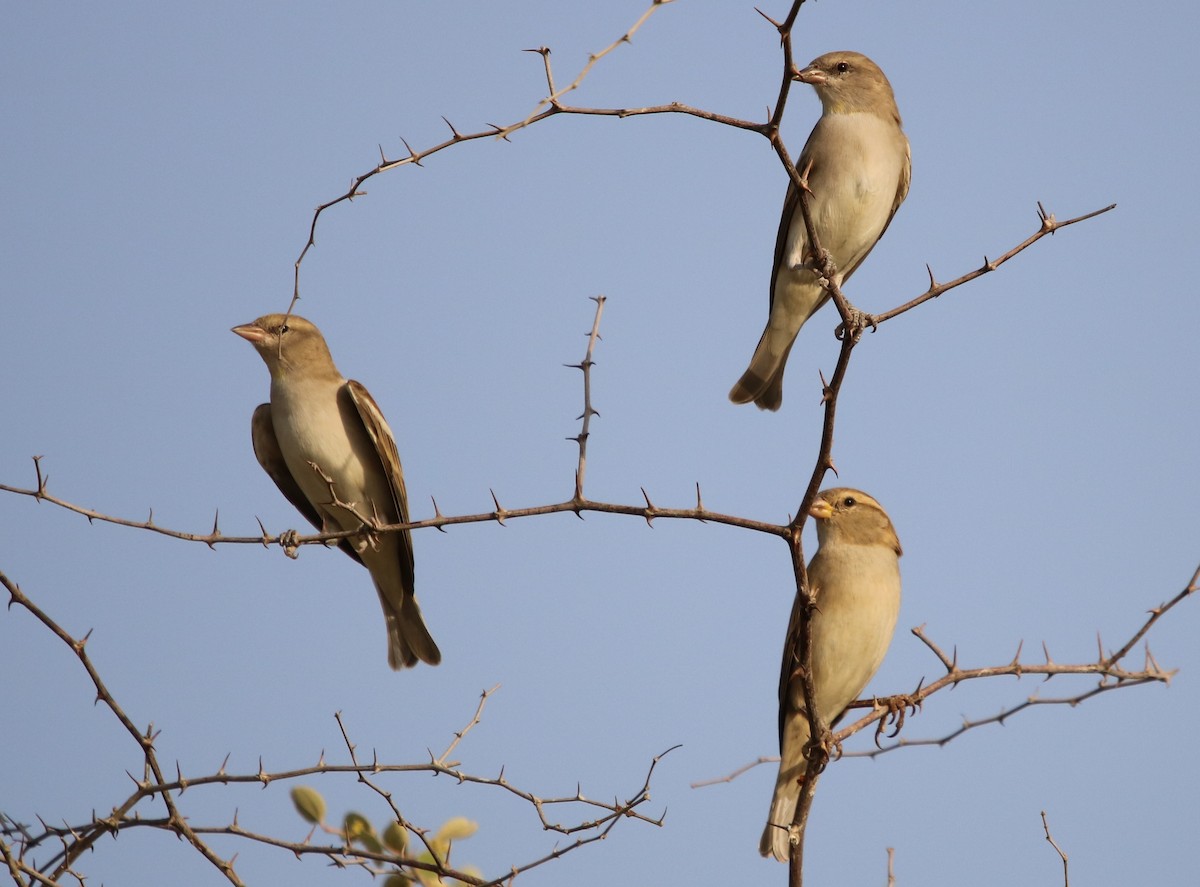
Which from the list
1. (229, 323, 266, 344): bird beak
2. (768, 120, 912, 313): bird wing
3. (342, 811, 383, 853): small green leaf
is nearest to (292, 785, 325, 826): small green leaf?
(342, 811, 383, 853): small green leaf

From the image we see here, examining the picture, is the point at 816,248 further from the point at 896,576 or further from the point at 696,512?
the point at 896,576

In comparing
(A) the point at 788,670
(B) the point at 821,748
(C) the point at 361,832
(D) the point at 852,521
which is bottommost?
(C) the point at 361,832

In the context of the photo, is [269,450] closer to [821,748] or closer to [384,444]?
[384,444]

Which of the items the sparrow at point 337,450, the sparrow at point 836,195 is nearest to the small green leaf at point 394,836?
the sparrow at point 337,450

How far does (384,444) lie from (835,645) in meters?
2.51

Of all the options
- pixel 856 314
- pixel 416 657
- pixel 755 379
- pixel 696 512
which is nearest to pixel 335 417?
pixel 416 657

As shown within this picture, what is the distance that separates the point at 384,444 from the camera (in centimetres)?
667

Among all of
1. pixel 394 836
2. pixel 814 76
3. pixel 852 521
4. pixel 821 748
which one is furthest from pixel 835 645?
pixel 814 76

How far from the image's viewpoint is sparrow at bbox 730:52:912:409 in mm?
6703

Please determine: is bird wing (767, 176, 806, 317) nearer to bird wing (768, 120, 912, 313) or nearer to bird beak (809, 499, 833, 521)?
bird wing (768, 120, 912, 313)

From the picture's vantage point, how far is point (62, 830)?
3887mm

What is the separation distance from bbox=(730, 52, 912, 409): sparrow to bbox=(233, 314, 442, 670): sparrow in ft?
6.60

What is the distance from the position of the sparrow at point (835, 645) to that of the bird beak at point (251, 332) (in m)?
3.09

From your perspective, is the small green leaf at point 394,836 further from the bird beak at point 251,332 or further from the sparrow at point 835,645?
the bird beak at point 251,332
